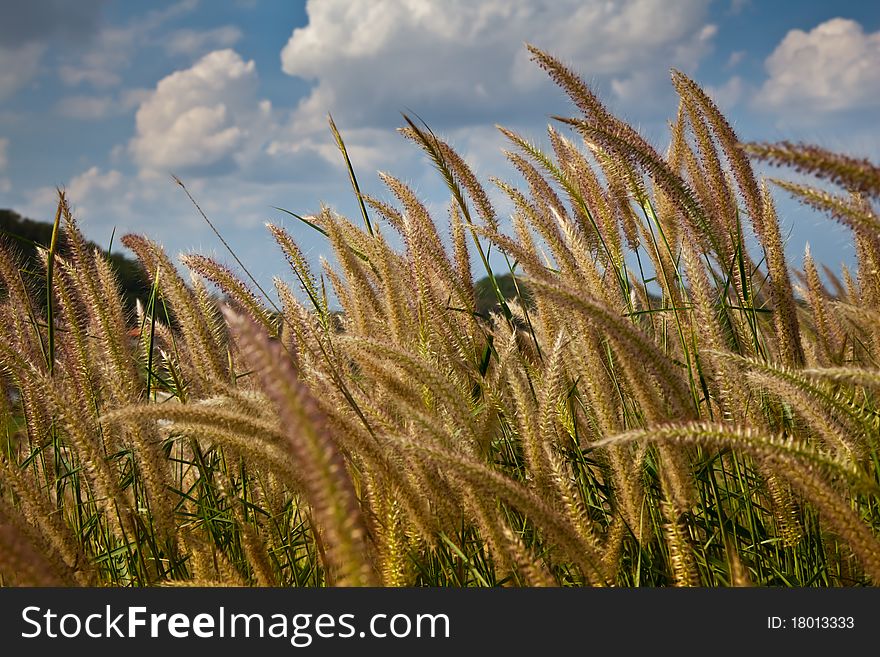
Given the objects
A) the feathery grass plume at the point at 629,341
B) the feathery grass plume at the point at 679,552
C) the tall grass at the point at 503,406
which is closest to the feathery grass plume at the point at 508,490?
the tall grass at the point at 503,406

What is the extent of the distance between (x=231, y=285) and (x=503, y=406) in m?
1.15

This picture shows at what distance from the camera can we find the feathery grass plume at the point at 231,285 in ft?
9.59

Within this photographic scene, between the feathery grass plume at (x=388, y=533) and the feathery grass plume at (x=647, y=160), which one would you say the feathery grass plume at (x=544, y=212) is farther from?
the feathery grass plume at (x=388, y=533)

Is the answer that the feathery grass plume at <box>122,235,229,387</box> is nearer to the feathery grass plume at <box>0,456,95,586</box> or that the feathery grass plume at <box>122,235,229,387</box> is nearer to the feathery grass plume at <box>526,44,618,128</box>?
the feathery grass plume at <box>0,456,95,586</box>

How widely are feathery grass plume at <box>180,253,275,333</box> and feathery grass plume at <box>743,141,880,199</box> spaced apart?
1933 millimetres

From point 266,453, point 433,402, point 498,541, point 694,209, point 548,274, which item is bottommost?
point 498,541

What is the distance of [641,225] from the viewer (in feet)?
10.8

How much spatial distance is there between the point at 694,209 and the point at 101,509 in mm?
2203

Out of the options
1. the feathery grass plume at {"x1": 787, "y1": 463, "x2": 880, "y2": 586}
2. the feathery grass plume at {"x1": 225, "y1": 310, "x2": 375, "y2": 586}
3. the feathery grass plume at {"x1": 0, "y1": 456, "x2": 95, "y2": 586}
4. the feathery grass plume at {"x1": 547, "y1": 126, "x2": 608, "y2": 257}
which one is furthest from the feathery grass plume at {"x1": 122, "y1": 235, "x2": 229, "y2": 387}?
the feathery grass plume at {"x1": 787, "y1": 463, "x2": 880, "y2": 586}

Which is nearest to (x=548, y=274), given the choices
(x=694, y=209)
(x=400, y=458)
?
(x=694, y=209)

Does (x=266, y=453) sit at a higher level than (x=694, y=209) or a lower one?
lower

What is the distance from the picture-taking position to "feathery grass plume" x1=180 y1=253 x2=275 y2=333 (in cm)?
292

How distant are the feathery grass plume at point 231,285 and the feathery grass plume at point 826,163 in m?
1.93

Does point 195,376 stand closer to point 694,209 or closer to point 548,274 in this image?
point 548,274
